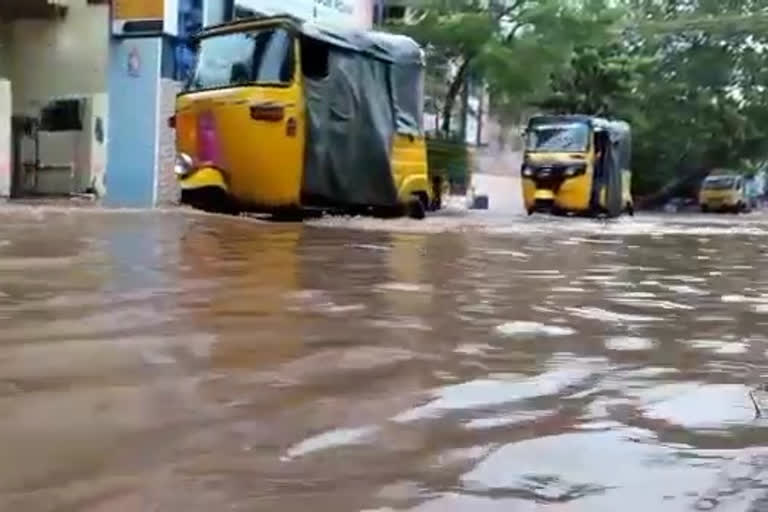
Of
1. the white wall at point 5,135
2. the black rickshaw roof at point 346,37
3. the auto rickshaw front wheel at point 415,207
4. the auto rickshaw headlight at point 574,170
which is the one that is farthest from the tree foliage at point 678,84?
the black rickshaw roof at point 346,37

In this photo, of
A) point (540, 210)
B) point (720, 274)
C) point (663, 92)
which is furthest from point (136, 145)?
point (663, 92)

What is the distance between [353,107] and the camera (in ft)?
46.9

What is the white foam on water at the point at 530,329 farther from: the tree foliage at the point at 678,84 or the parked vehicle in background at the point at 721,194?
the parked vehicle in background at the point at 721,194

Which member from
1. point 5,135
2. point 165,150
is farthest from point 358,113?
point 5,135

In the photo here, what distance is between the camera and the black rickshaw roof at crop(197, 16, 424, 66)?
43.2 ft

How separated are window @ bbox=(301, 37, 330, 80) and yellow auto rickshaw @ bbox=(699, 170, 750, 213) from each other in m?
28.9

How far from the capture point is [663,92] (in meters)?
38.2

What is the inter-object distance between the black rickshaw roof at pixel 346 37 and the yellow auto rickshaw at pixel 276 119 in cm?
2

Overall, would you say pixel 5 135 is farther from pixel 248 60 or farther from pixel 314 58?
pixel 314 58

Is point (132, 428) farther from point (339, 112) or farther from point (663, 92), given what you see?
point (663, 92)

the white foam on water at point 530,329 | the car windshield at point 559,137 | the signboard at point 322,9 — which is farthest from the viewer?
the car windshield at point 559,137

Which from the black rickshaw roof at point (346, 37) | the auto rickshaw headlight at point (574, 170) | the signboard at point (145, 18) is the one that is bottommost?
the auto rickshaw headlight at point (574, 170)

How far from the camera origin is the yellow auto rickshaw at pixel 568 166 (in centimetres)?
2508

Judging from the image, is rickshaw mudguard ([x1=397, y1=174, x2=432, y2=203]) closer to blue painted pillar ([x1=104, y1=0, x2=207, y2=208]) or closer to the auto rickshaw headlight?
blue painted pillar ([x1=104, y1=0, x2=207, y2=208])
